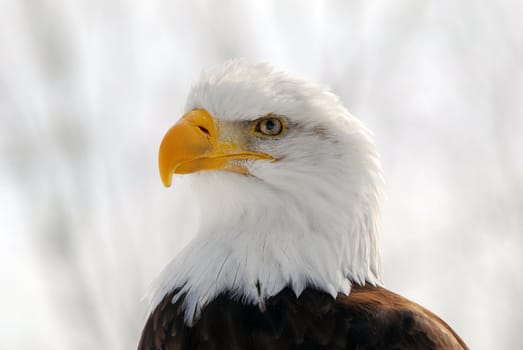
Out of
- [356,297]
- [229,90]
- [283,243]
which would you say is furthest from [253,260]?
[229,90]

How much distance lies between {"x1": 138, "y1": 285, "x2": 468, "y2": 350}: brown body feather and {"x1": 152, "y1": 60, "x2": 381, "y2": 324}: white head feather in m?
0.21

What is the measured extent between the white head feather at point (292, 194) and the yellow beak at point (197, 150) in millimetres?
53

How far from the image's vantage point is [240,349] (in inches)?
174

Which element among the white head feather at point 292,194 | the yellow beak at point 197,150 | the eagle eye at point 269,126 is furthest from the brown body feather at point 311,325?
the eagle eye at point 269,126

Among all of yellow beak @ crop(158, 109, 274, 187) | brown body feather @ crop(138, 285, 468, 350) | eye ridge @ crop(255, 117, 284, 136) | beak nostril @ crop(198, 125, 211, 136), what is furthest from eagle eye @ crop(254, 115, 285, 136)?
brown body feather @ crop(138, 285, 468, 350)

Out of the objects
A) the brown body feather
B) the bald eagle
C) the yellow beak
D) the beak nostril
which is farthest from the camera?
the beak nostril

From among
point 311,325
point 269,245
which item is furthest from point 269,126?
point 311,325

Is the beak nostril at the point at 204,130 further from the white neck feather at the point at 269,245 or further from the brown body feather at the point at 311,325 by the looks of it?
the brown body feather at the point at 311,325

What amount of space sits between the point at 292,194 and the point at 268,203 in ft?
0.38

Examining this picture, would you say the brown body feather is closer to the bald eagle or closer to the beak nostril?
the bald eagle

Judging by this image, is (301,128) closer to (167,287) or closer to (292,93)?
(292,93)

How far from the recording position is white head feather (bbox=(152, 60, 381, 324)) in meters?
4.87

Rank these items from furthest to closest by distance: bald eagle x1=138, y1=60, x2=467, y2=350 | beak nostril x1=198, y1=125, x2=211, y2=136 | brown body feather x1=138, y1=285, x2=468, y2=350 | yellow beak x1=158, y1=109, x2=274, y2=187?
beak nostril x1=198, y1=125, x2=211, y2=136 < yellow beak x1=158, y1=109, x2=274, y2=187 < bald eagle x1=138, y1=60, x2=467, y2=350 < brown body feather x1=138, y1=285, x2=468, y2=350

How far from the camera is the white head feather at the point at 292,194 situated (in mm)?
4867
